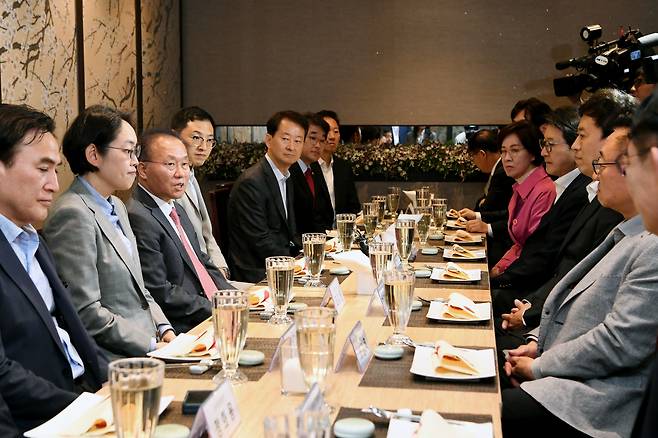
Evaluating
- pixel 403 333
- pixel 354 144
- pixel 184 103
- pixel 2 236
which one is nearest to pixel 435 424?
pixel 403 333

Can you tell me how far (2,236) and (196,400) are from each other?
827 mm

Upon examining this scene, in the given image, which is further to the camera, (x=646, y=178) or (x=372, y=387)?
(x=372, y=387)

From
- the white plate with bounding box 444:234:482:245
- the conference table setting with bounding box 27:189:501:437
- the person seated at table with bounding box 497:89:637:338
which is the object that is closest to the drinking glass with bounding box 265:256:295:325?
the conference table setting with bounding box 27:189:501:437

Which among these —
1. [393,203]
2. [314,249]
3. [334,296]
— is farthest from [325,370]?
[393,203]

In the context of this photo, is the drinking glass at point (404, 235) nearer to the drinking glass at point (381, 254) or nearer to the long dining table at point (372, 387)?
the drinking glass at point (381, 254)

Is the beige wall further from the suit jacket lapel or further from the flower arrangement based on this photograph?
the suit jacket lapel

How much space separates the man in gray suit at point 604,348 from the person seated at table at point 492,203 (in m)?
2.68

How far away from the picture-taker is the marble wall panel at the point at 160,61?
23.8ft

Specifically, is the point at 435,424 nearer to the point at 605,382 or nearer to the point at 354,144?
the point at 605,382

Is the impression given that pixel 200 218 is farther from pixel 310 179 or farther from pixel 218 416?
pixel 218 416

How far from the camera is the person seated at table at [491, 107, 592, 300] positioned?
383cm

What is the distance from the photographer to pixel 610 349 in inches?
85.7

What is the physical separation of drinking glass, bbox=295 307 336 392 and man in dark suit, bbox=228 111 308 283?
2.92 m

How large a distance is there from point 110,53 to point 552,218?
13.4 feet
